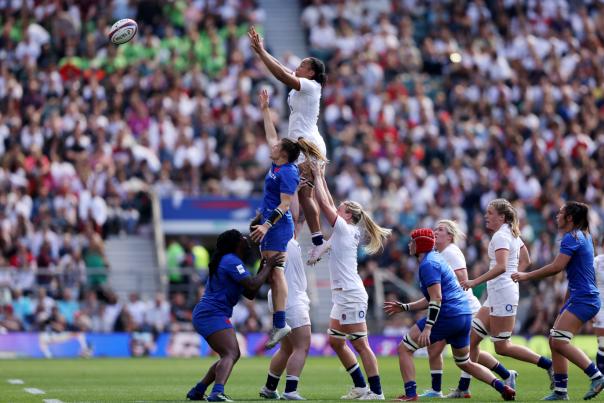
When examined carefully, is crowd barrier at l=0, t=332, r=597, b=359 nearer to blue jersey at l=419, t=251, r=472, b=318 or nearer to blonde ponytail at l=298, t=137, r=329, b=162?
blonde ponytail at l=298, t=137, r=329, b=162

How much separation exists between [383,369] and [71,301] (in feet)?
27.0

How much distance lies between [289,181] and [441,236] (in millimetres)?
2559

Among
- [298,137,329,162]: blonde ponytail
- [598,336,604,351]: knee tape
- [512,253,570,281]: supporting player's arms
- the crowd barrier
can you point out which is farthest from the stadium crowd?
[512,253,570,281]: supporting player's arms

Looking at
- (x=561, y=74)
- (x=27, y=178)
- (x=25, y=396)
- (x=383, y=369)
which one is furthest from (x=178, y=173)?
(x=25, y=396)

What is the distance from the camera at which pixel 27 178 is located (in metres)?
29.0

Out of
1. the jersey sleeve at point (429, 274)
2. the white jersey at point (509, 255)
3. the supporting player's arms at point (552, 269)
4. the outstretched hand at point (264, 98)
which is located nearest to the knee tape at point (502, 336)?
the white jersey at point (509, 255)

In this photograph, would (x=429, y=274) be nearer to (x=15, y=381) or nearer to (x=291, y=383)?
(x=291, y=383)

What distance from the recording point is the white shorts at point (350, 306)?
582 inches

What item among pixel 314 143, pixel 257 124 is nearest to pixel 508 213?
pixel 314 143

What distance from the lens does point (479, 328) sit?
54.5ft

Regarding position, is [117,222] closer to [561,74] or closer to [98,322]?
[98,322]

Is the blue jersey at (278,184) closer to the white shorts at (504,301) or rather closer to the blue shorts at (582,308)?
the white shorts at (504,301)

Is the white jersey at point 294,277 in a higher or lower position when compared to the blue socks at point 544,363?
higher

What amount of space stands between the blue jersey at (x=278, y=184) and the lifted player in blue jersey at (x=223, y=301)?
679 millimetres
